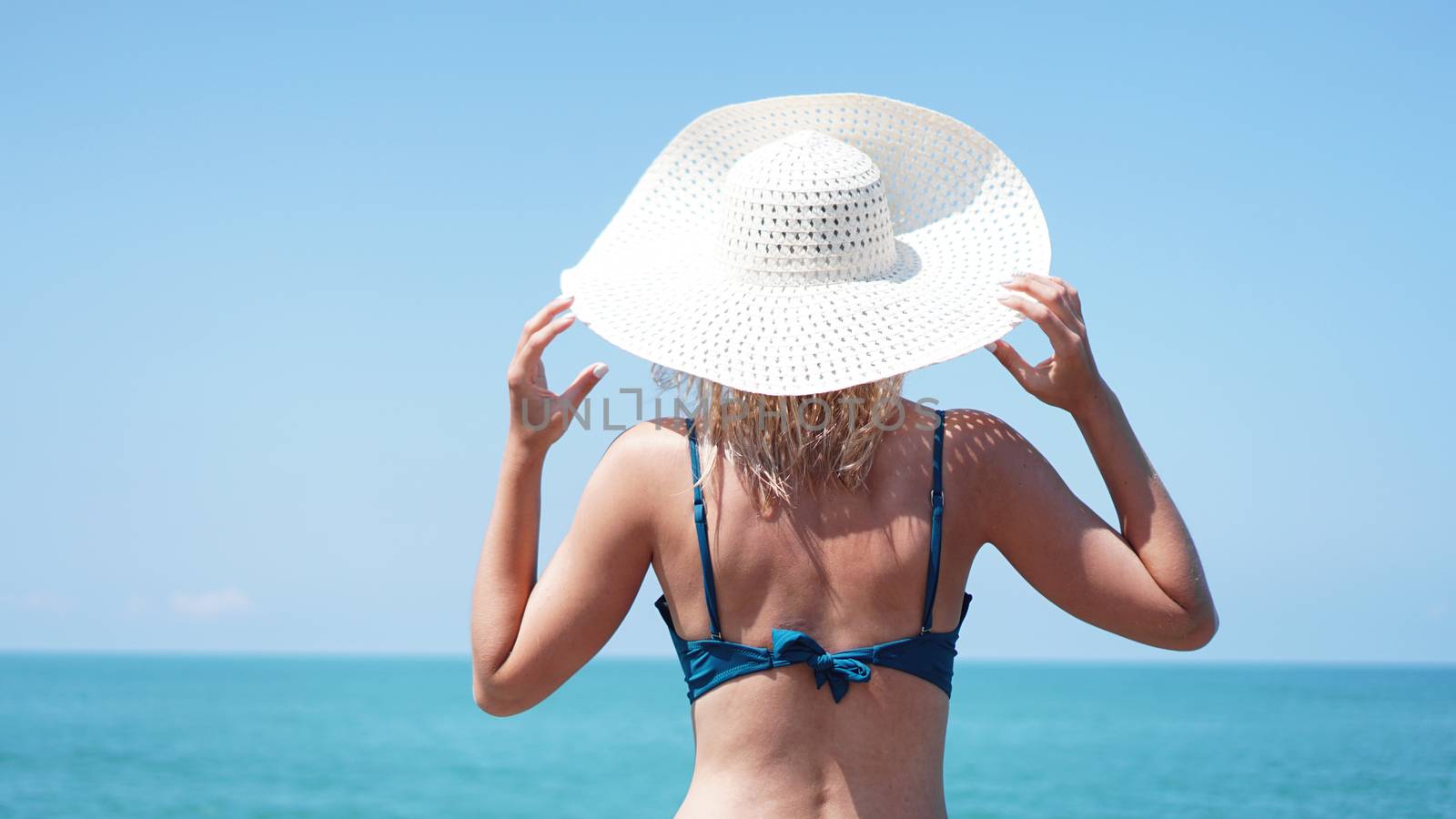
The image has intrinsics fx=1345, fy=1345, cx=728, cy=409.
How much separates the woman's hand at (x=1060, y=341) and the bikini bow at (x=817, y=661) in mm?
506

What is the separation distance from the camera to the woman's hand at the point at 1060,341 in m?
1.99

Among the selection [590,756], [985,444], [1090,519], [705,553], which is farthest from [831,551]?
[590,756]

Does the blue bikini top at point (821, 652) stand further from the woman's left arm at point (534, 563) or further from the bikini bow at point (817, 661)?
the woman's left arm at point (534, 563)

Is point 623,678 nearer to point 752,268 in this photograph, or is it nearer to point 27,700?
point 27,700

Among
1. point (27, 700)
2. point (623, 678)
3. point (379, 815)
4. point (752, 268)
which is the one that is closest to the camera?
point (752, 268)

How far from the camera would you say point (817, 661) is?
193cm

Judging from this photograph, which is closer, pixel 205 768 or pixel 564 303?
pixel 564 303

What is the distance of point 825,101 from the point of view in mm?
2389

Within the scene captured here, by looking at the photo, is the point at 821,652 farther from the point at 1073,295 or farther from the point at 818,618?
the point at 1073,295

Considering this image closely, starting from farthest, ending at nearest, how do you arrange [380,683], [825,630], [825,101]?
[380,683]
[825,101]
[825,630]

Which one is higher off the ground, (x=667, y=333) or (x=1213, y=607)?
(x=667, y=333)

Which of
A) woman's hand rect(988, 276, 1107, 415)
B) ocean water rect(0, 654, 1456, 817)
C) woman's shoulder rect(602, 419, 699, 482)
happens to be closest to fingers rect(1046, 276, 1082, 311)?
woman's hand rect(988, 276, 1107, 415)

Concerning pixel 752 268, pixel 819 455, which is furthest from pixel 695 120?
pixel 819 455

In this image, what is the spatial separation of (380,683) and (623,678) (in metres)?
18.4
